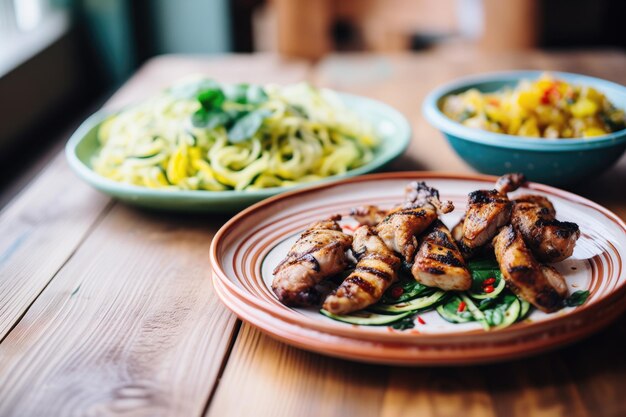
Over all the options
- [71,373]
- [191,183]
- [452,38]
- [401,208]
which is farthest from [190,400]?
[452,38]

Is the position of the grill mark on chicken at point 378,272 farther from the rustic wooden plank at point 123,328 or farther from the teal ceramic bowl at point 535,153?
the teal ceramic bowl at point 535,153

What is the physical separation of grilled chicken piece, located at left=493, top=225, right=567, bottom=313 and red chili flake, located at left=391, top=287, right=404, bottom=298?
0.61 feet

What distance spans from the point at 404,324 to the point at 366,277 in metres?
0.11

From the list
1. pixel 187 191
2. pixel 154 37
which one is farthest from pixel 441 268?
pixel 154 37

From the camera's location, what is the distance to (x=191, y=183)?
1.83 metres

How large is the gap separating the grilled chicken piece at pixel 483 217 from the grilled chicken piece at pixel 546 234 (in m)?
0.04

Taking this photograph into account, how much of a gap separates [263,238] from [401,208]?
1.01 ft

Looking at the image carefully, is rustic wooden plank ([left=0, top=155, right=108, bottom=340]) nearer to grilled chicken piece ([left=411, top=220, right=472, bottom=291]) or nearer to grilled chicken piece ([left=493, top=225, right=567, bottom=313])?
grilled chicken piece ([left=411, top=220, right=472, bottom=291])

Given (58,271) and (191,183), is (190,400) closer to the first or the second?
(58,271)

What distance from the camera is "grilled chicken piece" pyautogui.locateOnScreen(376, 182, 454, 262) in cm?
134

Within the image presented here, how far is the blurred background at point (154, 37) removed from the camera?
366 cm

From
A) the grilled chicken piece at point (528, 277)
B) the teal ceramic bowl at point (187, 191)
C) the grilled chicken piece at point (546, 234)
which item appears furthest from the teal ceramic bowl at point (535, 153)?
the grilled chicken piece at point (528, 277)

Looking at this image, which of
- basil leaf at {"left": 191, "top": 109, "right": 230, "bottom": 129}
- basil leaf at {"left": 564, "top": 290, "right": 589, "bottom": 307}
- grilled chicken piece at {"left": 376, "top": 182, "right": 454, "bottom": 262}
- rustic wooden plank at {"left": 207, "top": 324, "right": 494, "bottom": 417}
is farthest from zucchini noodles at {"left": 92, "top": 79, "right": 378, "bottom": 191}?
basil leaf at {"left": 564, "top": 290, "right": 589, "bottom": 307}

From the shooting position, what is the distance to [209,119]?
1925 mm
